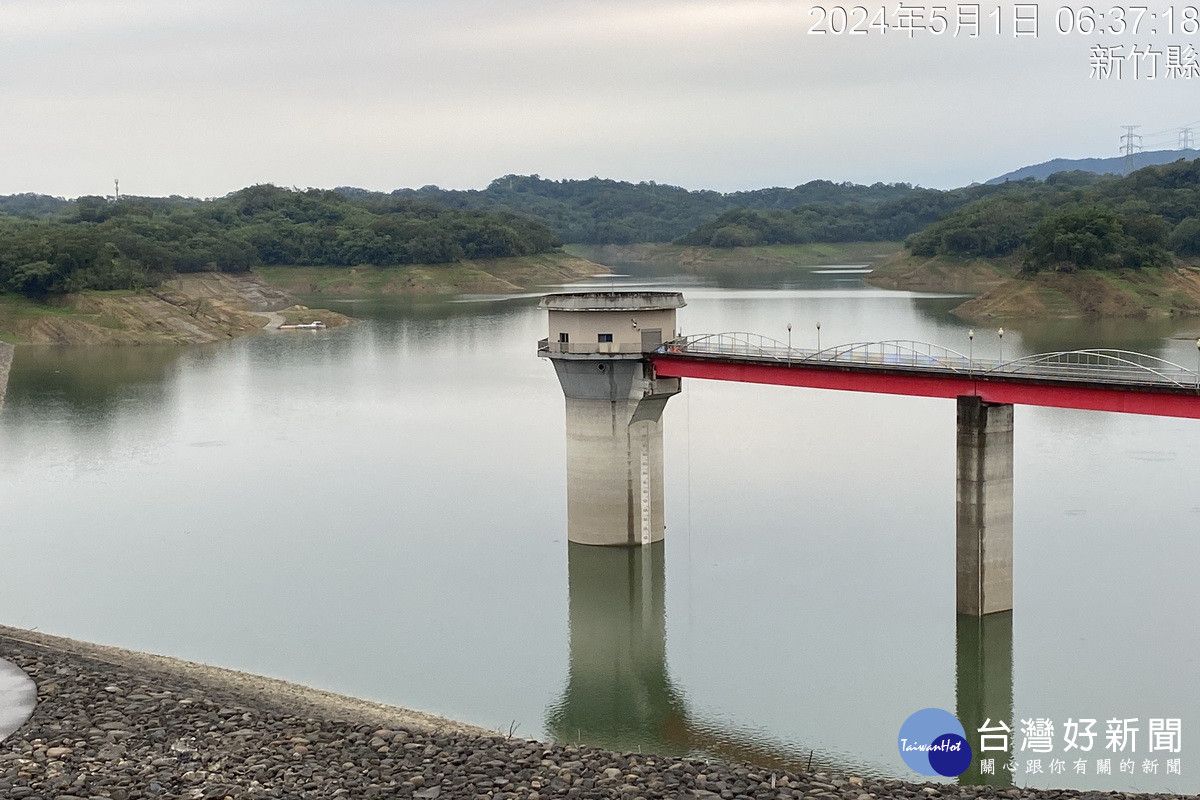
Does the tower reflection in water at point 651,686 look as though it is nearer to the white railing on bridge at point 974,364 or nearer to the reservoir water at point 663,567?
the reservoir water at point 663,567

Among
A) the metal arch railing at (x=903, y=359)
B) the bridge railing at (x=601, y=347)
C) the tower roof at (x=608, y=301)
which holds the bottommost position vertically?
the metal arch railing at (x=903, y=359)

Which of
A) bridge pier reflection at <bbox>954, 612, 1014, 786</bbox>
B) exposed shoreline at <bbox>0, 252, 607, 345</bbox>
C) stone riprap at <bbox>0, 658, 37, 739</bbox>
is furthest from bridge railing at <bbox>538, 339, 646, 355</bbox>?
exposed shoreline at <bbox>0, 252, 607, 345</bbox>

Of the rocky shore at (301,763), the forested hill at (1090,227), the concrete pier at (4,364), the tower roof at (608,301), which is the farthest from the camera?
the forested hill at (1090,227)

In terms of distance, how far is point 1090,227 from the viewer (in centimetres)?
11344

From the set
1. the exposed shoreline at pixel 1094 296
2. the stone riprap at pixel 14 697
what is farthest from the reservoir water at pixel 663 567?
the exposed shoreline at pixel 1094 296

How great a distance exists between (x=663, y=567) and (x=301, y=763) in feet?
60.8

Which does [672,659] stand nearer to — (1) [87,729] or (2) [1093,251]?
(1) [87,729]

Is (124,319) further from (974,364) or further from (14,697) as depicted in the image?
(974,364)

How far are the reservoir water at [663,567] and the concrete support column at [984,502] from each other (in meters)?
1.05

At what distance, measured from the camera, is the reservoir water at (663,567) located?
98.2ft

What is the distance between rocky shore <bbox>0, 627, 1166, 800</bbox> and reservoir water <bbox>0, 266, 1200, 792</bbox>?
137 inches

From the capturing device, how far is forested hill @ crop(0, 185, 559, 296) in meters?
109

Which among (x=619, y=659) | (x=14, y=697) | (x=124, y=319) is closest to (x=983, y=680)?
(x=619, y=659)

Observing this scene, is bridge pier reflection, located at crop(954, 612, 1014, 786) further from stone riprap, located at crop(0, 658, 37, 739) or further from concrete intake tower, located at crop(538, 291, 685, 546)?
stone riprap, located at crop(0, 658, 37, 739)
